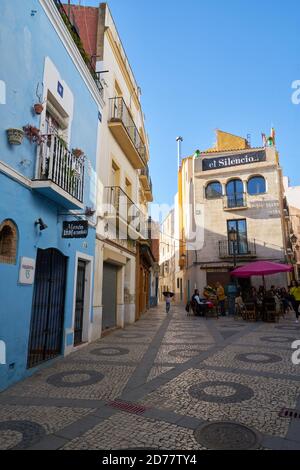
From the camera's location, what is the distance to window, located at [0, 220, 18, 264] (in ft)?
17.2

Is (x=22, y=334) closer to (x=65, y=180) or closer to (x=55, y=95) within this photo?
(x=65, y=180)

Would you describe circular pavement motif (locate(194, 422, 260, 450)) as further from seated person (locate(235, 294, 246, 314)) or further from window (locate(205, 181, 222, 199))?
window (locate(205, 181, 222, 199))

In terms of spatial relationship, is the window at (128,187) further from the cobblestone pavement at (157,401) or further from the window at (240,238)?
the window at (240,238)

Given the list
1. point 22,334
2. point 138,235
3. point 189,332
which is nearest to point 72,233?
point 22,334

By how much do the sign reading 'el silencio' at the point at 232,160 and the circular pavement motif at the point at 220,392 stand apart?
20.3m

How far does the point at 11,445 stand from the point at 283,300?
1656 cm

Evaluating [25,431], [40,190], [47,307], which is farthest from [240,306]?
[25,431]

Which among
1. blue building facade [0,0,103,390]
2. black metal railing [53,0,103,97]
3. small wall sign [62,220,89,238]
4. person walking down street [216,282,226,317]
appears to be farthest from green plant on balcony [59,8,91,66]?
person walking down street [216,282,226,317]

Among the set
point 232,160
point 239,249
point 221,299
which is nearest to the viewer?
point 221,299

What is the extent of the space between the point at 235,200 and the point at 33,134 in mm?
19201

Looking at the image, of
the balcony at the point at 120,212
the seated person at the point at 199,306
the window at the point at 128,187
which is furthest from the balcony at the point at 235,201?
the balcony at the point at 120,212

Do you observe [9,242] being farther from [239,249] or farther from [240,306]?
[239,249]

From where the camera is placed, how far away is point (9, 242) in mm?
5309

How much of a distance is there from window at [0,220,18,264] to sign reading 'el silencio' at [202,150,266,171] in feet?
66.4
